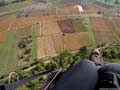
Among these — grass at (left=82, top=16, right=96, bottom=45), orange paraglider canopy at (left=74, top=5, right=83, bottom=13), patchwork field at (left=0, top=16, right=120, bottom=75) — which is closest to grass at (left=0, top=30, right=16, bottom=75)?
patchwork field at (left=0, top=16, right=120, bottom=75)

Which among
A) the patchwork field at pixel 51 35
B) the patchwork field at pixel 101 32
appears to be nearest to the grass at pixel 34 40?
the patchwork field at pixel 51 35

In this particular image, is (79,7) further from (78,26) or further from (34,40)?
(34,40)

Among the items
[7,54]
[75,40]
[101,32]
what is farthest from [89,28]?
[7,54]

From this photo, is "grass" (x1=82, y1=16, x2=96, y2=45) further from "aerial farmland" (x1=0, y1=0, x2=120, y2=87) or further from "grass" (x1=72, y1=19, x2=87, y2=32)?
"grass" (x1=72, y1=19, x2=87, y2=32)

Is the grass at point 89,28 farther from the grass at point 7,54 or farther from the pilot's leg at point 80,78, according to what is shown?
the pilot's leg at point 80,78

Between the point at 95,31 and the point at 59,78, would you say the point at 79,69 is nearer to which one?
the point at 59,78

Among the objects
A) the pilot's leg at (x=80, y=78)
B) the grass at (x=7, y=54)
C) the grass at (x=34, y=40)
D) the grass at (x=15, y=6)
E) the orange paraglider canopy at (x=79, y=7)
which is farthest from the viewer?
the grass at (x=15, y=6)
